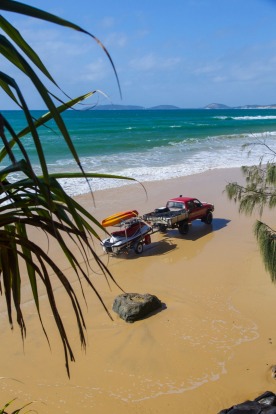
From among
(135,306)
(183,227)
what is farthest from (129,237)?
(135,306)

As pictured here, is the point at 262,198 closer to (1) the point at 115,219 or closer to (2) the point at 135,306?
(2) the point at 135,306

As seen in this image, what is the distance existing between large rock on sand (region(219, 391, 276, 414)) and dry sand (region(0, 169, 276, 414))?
408mm

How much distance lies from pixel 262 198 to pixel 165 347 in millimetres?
2979

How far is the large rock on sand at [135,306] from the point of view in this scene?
8.01 metres

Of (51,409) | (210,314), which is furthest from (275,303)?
(51,409)

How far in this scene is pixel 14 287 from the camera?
2098 millimetres

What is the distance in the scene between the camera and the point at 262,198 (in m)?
6.91

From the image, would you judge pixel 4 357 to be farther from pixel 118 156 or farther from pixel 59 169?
pixel 118 156

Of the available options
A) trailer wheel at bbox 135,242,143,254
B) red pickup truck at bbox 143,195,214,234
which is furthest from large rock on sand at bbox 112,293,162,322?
red pickup truck at bbox 143,195,214,234

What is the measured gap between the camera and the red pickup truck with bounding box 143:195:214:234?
1291 centimetres

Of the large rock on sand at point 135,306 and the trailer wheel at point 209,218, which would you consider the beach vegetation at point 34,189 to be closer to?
the large rock on sand at point 135,306

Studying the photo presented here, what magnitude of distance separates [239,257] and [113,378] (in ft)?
19.2

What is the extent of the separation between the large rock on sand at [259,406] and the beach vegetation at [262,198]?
1.50m

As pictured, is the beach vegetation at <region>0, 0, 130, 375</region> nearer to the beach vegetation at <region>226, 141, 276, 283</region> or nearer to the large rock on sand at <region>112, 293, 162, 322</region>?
the beach vegetation at <region>226, 141, 276, 283</region>
